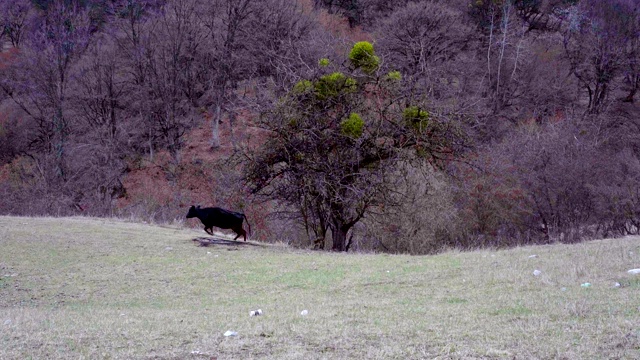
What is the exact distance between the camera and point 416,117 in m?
19.8

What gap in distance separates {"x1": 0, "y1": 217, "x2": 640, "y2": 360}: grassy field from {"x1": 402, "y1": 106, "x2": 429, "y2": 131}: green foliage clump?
568 cm

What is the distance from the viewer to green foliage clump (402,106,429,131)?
19719 millimetres

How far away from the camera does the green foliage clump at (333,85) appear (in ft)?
66.7

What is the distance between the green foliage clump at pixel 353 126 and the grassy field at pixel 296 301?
4.16 meters

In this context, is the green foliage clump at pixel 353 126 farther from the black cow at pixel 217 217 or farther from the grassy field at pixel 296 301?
the black cow at pixel 217 217

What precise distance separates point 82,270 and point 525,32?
5355 cm

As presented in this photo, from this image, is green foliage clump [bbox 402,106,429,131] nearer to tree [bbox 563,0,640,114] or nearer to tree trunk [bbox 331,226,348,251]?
tree trunk [bbox 331,226,348,251]

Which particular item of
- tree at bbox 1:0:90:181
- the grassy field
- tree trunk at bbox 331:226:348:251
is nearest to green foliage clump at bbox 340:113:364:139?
tree trunk at bbox 331:226:348:251

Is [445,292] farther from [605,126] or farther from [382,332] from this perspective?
[605,126]

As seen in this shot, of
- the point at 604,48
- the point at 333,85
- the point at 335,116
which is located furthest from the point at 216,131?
the point at 604,48

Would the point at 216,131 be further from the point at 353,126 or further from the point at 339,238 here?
the point at 353,126

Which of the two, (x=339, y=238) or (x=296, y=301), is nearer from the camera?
(x=296, y=301)

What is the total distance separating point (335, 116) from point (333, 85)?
1.02m

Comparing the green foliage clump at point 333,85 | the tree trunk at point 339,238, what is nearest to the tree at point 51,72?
the tree trunk at point 339,238
